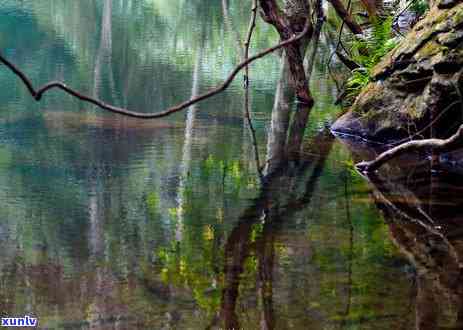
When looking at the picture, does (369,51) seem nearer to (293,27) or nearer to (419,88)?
(293,27)

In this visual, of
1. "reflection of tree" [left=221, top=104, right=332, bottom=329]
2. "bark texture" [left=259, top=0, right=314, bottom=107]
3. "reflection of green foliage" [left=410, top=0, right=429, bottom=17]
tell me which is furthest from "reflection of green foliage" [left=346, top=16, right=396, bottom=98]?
"reflection of tree" [left=221, top=104, right=332, bottom=329]

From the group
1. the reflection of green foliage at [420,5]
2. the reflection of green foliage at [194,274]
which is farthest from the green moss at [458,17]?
the reflection of green foliage at [194,274]

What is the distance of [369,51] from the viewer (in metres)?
14.1

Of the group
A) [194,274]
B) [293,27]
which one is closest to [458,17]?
[293,27]

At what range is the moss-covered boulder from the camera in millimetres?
10398

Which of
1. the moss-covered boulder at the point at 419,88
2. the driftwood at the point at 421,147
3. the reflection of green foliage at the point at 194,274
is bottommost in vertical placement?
the reflection of green foliage at the point at 194,274

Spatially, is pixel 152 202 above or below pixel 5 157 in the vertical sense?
below

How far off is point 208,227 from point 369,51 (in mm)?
7143

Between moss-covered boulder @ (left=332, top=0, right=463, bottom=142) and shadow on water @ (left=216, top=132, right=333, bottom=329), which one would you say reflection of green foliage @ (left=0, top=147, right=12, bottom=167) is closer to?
shadow on water @ (left=216, top=132, right=333, bottom=329)

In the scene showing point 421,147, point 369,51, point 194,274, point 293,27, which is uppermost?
point 293,27

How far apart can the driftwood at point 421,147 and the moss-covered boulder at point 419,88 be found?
775mm

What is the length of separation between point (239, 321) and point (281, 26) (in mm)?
8035

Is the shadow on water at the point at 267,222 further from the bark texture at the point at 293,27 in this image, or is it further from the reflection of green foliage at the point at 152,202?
the bark texture at the point at 293,27

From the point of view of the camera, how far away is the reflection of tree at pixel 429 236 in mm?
5867
